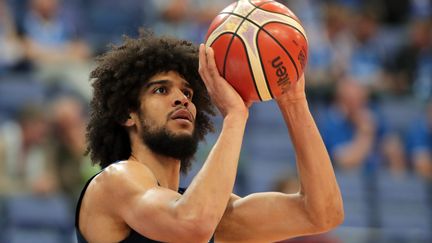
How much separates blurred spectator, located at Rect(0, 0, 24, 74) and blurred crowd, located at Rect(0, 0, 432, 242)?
12 millimetres

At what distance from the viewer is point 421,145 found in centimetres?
952

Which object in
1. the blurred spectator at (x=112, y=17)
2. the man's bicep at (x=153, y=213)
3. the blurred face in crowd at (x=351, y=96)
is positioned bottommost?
the man's bicep at (x=153, y=213)

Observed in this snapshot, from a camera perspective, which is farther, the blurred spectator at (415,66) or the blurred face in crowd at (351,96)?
the blurred spectator at (415,66)

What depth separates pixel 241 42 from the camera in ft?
12.8

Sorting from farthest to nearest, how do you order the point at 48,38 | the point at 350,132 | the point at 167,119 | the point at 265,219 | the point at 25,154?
the point at 48,38 < the point at 350,132 < the point at 25,154 < the point at 265,219 < the point at 167,119

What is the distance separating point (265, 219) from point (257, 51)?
99 centimetres

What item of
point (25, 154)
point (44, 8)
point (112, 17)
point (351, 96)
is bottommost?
point (351, 96)

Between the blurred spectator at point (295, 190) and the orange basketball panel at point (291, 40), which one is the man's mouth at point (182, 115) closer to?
the orange basketball panel at point (291, 40)

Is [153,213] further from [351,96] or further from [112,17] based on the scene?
[112,17]

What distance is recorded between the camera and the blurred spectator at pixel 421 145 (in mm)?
9484

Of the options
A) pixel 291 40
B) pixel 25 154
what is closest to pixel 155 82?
pixel 291 40

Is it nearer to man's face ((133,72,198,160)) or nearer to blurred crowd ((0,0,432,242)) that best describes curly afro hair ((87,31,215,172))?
man's face ((133,72,198,160))

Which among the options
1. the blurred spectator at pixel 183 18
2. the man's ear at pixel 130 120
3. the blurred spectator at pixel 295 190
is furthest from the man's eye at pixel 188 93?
the blurred spectator at pixel 183 18

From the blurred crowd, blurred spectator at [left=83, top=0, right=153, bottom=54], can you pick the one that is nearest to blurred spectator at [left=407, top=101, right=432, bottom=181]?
the blurred crowd
